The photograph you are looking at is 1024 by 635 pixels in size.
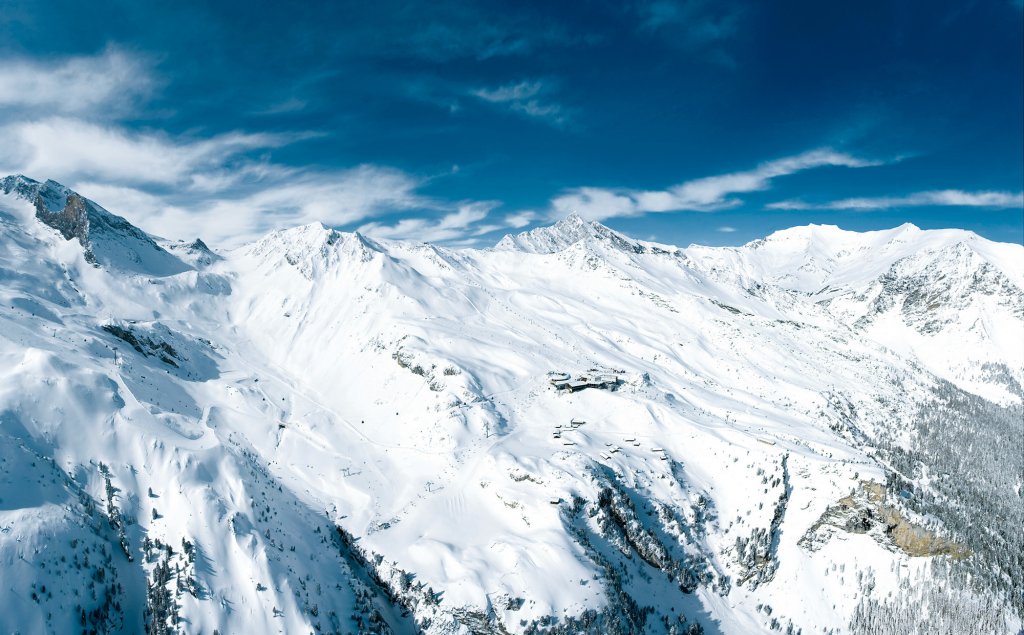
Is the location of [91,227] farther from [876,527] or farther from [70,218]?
[876,527]

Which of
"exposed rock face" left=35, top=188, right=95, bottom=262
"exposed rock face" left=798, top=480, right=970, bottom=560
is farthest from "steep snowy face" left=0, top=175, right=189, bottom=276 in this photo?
"exposed rock face" left=798, top=480, right=970, bottom=560

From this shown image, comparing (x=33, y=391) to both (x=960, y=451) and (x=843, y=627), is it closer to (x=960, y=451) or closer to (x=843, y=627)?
(x=843, y=627)

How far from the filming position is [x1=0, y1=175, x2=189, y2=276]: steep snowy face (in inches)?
6078

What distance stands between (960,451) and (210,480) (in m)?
204

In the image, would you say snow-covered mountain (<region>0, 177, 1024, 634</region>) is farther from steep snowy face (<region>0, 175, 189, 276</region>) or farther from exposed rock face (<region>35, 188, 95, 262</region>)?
steep snowy face (<region>0, 175, 189, 276</region>)

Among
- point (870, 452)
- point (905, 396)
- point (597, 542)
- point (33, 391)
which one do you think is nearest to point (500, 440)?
point (597, 542)

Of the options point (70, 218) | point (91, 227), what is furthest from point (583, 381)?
→ point (70, 218)

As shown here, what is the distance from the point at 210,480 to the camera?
62.3 metres

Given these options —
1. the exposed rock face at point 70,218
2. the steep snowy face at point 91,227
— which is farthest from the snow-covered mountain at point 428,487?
the steep snowy face at point 91,227

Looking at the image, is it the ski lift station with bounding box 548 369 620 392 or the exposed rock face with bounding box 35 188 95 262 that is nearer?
the ski lift station with bounding box 548 369 620 392

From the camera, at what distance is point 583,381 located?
394 ft

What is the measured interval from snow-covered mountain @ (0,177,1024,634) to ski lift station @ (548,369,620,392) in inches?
65.7

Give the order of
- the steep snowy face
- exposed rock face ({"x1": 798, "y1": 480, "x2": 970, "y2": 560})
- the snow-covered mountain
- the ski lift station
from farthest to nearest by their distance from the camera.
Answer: the steep snowy face, the ski lift station, exposed rock face ({"x1": 798, "y1": 480, "x2": 970, "y2": 560}), the snow-covered mountain

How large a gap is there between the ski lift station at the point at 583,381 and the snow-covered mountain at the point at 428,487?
1.67 metres
